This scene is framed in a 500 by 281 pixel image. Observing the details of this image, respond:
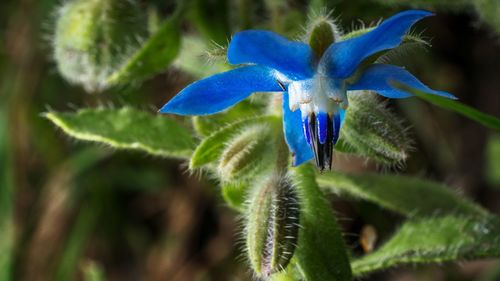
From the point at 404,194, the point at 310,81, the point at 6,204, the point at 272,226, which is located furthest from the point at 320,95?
the point at 6,204

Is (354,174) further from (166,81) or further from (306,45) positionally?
(166,81)

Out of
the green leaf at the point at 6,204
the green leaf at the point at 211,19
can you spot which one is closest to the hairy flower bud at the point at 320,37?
the green leaf at the point at 211,19

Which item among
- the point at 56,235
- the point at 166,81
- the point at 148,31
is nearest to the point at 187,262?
the point at 56,235

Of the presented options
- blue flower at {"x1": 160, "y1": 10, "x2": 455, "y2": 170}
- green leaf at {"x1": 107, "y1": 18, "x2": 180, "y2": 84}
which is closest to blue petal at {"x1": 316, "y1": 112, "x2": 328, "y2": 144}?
blue flower at {"x1": 160, "y1": 10, "x2": 455, "y2": 170}

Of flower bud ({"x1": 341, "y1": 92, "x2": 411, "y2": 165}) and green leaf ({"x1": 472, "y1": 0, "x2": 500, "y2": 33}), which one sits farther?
green leaf ({"x1": 472, "y1": 0, "x2": 500, "y2": 33})

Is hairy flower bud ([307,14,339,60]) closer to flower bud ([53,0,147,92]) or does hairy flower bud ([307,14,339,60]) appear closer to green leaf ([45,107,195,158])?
green leaf ([45,107,195,158])

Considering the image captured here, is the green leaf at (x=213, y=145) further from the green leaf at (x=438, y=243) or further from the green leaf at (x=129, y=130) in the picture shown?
the green leaf at (x=438, y=243)

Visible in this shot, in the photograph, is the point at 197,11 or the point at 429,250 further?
the point at 197,11
